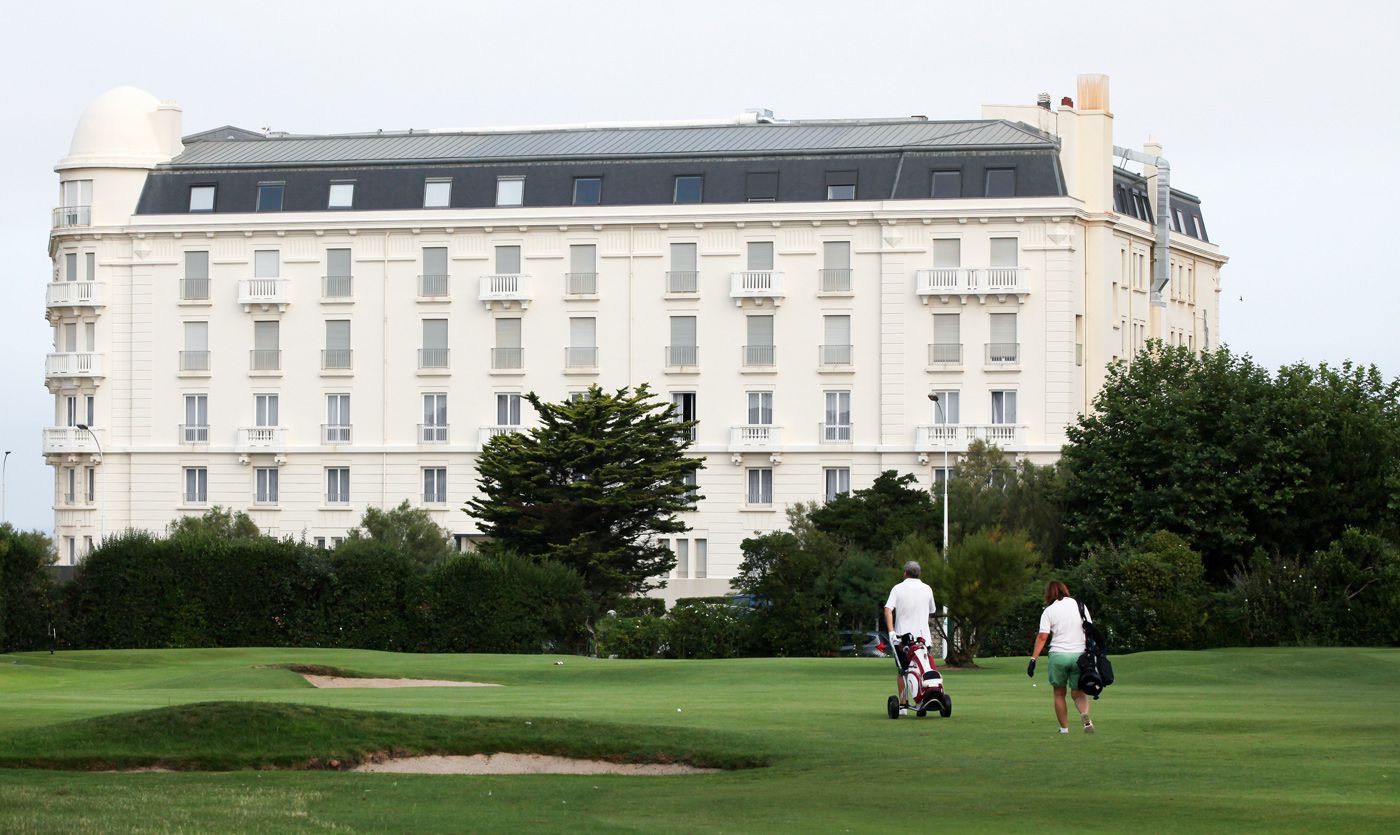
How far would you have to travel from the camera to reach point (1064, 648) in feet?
85.1

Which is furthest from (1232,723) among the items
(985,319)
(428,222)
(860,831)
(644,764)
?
(428,222)

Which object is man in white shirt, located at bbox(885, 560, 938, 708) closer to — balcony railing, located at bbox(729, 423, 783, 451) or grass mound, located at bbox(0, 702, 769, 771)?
grass mound, located at bbox(0, 702, 769, 771)

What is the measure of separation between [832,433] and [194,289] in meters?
29.8

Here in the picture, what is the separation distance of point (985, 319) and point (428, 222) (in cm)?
2496

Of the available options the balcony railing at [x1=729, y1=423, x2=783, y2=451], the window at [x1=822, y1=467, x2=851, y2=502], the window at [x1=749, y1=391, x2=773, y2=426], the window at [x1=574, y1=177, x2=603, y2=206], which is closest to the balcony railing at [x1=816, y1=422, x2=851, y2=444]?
the window at [x1=822, y1=467, x2=851, y2=502]

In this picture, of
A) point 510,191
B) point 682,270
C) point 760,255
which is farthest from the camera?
point 510,191

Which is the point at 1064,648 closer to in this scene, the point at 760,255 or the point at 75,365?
the point at 760,255

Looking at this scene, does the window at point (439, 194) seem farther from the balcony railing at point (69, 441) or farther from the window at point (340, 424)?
the balcony railing at point (69, 441)

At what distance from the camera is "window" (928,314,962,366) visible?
96938 millimetres

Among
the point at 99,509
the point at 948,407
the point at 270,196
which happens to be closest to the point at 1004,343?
the point at 948,407

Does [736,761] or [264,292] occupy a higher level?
[264,292]

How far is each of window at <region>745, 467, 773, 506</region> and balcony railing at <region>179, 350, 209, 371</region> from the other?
1006 inches

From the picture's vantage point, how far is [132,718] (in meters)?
25.8

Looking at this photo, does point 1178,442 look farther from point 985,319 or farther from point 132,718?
point 132,718
